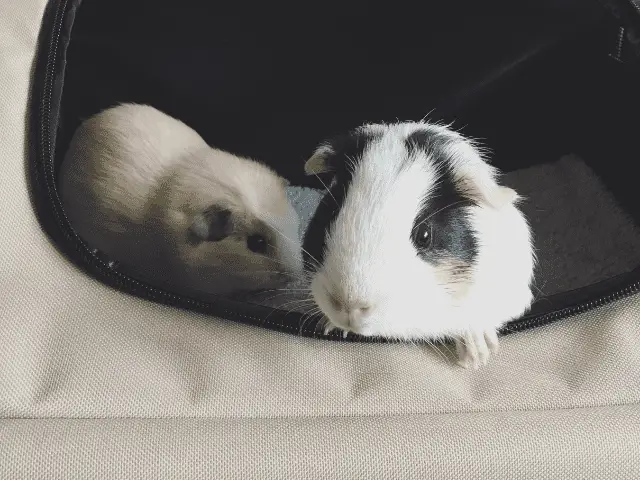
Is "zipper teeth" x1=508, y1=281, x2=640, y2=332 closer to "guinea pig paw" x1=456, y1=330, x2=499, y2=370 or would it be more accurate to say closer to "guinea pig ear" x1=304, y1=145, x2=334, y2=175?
"guinea pig paw" x1=456, y1=330, x2=499, y2=370

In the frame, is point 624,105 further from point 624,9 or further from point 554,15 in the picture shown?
point 624,9

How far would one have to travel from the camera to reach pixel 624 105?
1.33m

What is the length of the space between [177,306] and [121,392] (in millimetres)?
137

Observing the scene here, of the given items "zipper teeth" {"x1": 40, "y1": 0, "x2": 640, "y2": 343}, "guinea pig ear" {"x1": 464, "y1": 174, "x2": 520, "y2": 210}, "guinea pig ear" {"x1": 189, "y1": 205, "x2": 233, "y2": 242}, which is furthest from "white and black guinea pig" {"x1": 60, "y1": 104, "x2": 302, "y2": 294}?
"guinea pig ear" {"x1": 464, "y1": 174, "x2": 520, "y2": 210}

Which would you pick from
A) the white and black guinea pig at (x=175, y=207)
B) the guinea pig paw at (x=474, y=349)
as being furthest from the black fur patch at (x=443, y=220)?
the white and black guinea pig at (x=175, y=207)

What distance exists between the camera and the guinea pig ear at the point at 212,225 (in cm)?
120

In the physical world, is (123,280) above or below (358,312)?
above

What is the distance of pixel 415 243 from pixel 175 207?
21.6 inches

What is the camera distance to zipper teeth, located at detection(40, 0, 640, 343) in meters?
0.85

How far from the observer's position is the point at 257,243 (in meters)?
1.20

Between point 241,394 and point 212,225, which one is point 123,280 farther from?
point 212,225

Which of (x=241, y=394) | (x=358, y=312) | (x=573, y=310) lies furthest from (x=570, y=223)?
(x=241, y=394)

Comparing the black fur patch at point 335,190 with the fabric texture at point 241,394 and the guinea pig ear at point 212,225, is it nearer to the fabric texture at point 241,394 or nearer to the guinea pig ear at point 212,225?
the fabric texture at point 241,394

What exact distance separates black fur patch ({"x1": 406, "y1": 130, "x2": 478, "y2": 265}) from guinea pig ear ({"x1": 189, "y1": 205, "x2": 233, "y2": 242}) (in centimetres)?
41
